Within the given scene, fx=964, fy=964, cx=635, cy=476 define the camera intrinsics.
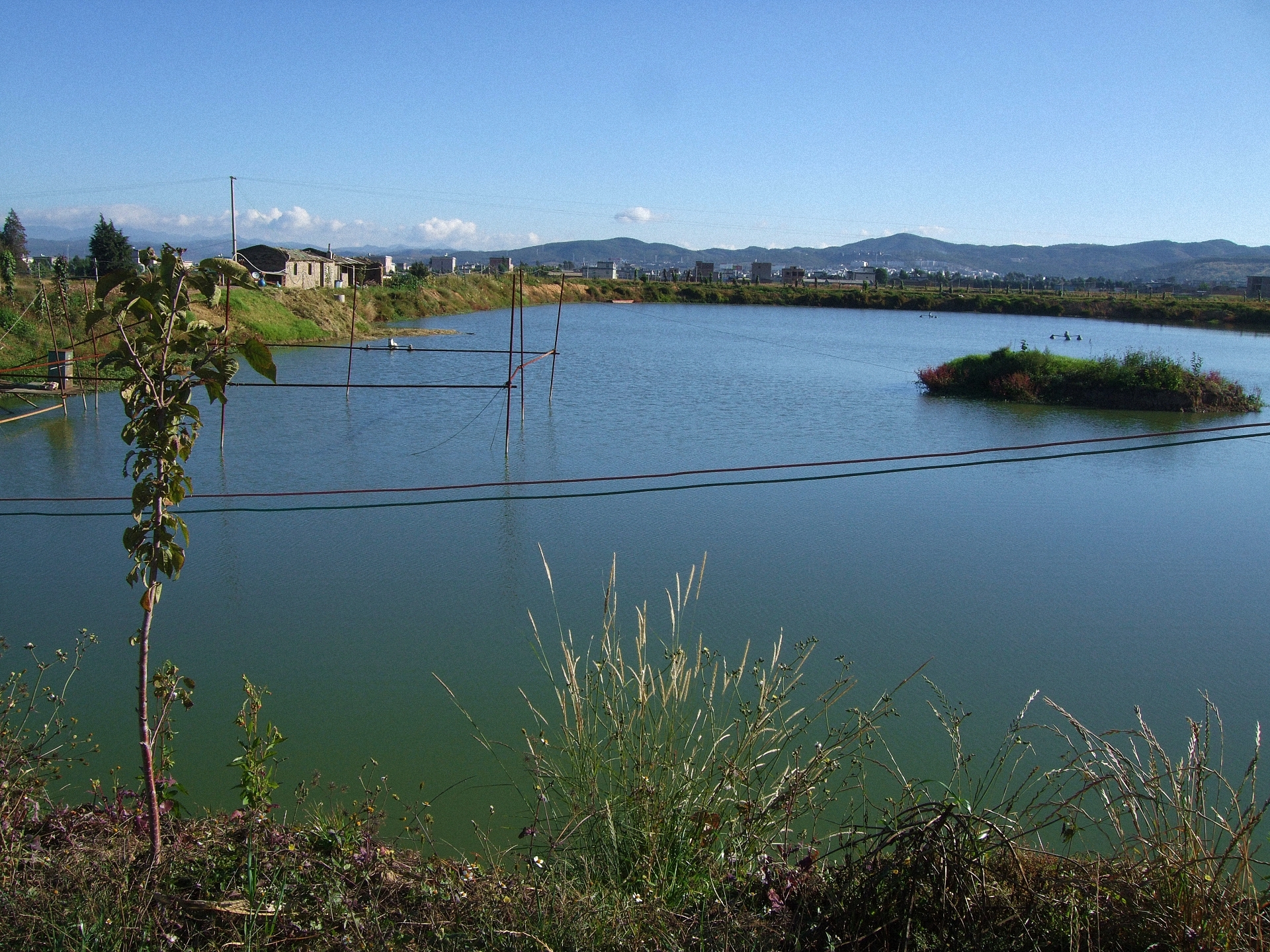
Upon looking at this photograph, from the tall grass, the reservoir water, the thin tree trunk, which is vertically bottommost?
the reservoir water

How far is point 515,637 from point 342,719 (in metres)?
1.25

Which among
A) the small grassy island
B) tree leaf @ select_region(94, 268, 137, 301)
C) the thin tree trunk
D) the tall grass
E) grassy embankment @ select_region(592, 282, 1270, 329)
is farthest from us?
grassy embankment @ select_region(592, 282, 1270, 329)

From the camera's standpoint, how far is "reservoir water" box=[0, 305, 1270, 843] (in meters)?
4.48

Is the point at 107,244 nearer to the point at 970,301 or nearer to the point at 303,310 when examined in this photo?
the point at 303,310

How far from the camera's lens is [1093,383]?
16250 mm

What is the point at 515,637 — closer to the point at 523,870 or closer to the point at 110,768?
→ the point at 110,768

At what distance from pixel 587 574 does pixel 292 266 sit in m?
24.2

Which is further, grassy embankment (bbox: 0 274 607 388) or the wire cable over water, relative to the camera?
grassy embankment (bbox: 0 274 607 388)

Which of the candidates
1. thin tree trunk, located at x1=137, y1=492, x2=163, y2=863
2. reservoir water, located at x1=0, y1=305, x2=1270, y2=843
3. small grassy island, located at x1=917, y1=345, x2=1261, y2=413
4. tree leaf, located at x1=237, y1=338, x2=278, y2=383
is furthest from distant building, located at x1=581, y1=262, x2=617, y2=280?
tree leaf, located at x1=237, y1=338, x2=278, y2=383

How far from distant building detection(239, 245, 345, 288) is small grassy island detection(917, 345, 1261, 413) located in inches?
683

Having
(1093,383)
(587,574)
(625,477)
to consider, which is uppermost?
(1093,383)

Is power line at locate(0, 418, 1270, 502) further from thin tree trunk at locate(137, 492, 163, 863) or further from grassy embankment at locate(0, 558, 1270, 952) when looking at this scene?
grassy embankment at locate(0, 558, 1270, 952)

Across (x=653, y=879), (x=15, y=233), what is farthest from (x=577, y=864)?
(x=15, y=233)

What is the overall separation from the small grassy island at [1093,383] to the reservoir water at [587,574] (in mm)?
2465
